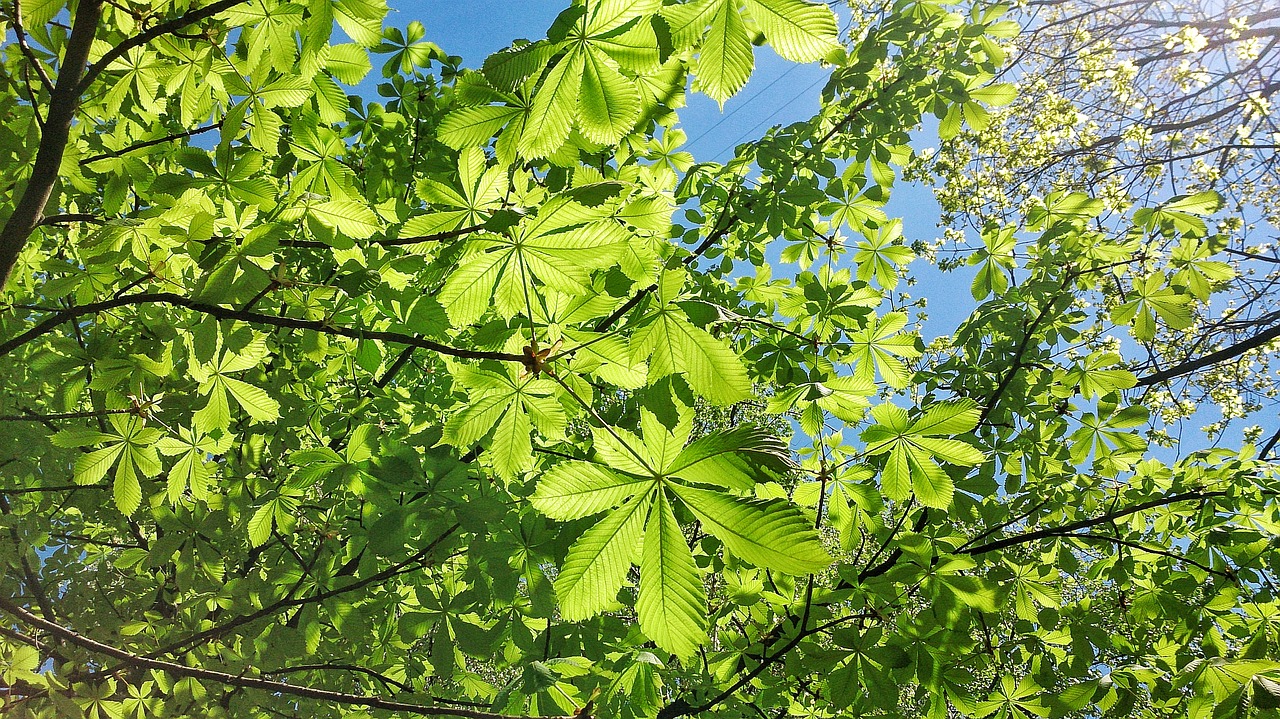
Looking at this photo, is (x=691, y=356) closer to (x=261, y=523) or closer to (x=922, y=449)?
(x=922, y=449)

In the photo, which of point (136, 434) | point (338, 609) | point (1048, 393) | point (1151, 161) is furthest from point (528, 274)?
point (1151, 161)

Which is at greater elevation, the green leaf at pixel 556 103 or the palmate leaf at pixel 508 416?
the green leaf at pixel 556 103

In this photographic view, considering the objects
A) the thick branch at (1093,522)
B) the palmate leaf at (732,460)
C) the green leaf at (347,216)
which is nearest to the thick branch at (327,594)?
the green leaf at (347,216)

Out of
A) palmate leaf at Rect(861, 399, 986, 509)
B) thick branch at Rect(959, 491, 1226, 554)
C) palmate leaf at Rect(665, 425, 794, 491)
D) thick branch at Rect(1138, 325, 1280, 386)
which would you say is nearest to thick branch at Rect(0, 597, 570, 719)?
palmate leaf at Rect(665, 425, 794, 491)

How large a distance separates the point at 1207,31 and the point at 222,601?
8.97 meters

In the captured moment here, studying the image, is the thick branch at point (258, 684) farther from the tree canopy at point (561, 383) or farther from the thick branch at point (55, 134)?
the thick branch at point (55, 134)

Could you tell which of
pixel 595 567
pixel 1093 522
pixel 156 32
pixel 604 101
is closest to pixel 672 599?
pixel 595 567

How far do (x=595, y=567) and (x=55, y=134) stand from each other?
146 centimetres

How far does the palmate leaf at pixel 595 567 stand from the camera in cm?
96

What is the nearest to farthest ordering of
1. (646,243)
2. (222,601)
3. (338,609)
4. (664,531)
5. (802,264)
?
(664,531)
(646,243)
(338,609)
(222,601)
(802,264)

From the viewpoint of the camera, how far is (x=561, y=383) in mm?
1108

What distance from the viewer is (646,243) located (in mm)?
1660

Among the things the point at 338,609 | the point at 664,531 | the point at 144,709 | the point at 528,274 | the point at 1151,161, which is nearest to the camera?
the point at 664,531

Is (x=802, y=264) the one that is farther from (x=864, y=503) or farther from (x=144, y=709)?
(x=144, y=709)
